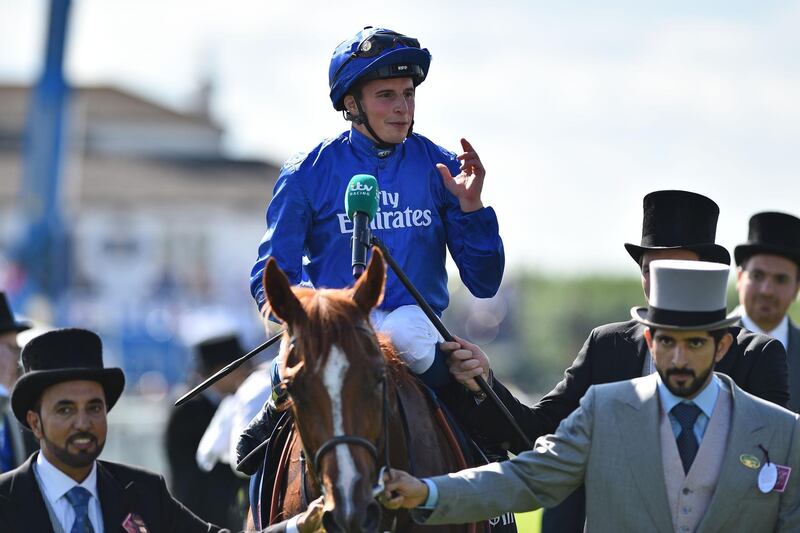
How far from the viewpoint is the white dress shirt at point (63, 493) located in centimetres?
611

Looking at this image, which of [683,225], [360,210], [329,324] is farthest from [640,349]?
[329,324]

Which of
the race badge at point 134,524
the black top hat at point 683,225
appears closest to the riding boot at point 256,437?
the race badge at point 134,524

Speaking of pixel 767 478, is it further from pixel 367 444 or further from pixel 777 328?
pixel 777 328

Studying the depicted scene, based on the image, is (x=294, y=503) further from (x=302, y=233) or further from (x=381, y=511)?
(x=302, y=233)

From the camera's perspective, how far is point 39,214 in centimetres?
3225

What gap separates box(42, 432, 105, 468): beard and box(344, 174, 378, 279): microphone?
1307mm

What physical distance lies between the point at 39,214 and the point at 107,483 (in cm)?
2685

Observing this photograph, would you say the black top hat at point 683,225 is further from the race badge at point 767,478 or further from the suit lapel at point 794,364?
the suit lapel at point 794,364

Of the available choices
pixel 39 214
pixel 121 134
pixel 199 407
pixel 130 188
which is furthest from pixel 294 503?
pixel 121 134

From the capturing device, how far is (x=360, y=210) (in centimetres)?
581

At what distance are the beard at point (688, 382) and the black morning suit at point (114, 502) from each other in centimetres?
202

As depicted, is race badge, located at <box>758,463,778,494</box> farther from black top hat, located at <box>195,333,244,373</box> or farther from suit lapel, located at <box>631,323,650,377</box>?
black top hat, located at <box>195,333,244,373</box>

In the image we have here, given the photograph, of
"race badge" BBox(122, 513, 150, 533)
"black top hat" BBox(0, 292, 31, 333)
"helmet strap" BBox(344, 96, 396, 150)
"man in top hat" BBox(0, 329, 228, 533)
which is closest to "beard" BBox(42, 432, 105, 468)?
"man in top hat" BBox(0, 329, 228, 533)

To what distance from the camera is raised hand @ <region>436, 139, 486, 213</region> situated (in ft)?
21.3
